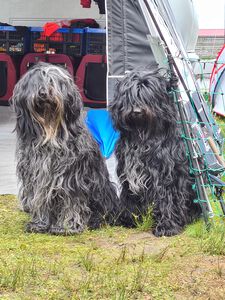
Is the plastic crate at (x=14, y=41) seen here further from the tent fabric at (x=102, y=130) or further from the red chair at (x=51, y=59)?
the tent fabric at (x=102, y=130)

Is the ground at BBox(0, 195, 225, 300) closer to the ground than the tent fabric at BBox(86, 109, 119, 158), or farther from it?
closer to the ground

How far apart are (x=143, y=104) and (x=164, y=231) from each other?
0.96 metres

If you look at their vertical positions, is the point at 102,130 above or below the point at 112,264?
above

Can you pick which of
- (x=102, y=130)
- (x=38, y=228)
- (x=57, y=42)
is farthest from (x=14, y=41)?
(x=38, y=228)

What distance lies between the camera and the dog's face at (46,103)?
4234 millimetres

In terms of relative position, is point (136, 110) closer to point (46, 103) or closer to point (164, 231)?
point (46, 103)

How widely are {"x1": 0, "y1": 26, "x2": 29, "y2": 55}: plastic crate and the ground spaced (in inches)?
248

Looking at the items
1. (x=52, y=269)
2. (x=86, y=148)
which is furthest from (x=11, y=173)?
(x=52, y=269)

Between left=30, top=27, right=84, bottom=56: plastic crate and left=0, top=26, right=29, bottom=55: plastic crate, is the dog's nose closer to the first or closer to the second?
left=30, top=27, right=84, bottom=56: plastic crate

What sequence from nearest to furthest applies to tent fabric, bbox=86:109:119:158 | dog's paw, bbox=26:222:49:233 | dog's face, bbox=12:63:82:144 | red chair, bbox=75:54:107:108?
dog's face, bbox=12:63:82:144 < dog's paw, bbox=26:222:49:233 < tent fabric, bbox=86:109:119:158 < red chair, bbox=75:54:107:108

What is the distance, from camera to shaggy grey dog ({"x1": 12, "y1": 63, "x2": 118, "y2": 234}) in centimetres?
429

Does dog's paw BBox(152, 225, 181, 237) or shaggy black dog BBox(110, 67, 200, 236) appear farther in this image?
dog's paw BBox(152, 225, 181, 237)

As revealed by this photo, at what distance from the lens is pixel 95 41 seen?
10383mm

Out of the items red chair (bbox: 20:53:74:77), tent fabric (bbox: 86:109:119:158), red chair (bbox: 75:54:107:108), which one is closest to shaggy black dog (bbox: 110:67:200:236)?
tent fabric (bbox: 86:109:119:158)
